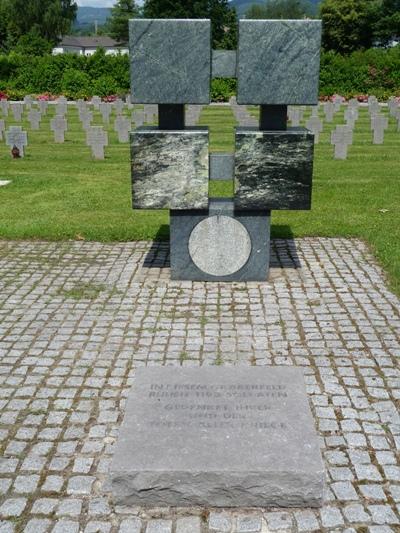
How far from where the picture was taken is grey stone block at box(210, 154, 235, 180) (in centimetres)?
723

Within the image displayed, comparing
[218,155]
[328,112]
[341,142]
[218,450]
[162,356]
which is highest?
[218,155]

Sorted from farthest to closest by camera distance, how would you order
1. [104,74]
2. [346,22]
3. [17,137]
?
[346,22] < [104,74] < [17,137]

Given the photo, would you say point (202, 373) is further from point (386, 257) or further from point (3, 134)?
point (3, 134)

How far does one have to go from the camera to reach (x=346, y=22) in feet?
192

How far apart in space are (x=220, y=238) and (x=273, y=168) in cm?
105

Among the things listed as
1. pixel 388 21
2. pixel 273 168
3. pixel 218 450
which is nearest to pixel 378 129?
pixel 273 168

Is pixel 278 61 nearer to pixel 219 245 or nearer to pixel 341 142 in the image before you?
pixel 219 245

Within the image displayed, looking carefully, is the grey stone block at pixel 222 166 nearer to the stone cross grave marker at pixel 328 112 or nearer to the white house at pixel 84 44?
the stone cross grave marker at pixel 328 112

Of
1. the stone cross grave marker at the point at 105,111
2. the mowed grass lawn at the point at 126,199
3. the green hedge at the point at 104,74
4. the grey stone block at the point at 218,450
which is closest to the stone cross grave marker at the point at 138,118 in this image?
the stone cross grave marker at the point at 105,111

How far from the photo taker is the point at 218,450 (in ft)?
12.5

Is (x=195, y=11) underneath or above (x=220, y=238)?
above

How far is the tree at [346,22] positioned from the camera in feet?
192

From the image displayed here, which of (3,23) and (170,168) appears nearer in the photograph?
(170,168)

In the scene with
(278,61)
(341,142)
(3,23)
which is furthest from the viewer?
(3,23)
